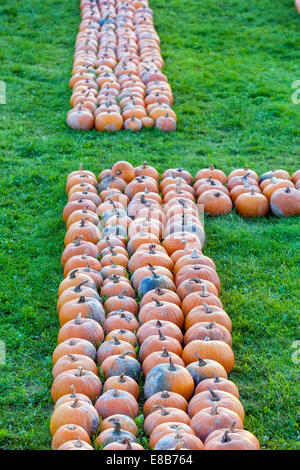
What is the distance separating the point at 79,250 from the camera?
220 inches

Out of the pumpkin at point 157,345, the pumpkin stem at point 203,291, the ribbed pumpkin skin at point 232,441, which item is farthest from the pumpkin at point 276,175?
the ribbed pumpkin skin at point 232,441

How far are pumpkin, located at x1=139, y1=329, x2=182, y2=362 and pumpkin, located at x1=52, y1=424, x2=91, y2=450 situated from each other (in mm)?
906

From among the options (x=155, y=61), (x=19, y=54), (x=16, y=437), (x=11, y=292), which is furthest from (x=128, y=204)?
(x=19, y=54)

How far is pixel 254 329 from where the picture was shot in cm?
503

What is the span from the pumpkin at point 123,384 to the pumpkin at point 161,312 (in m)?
0.72

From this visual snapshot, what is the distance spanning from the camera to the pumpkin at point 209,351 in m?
4.30

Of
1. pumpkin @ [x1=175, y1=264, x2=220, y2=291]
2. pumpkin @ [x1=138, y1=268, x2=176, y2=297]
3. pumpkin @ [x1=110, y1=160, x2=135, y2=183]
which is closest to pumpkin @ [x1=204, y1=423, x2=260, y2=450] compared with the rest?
pumpkin @ [x1=138, y1=268, x2=176, y2=297]

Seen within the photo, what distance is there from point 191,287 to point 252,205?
2110mm

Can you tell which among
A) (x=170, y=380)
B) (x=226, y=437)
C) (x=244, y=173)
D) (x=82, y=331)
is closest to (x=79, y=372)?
(x=82, y=331)
